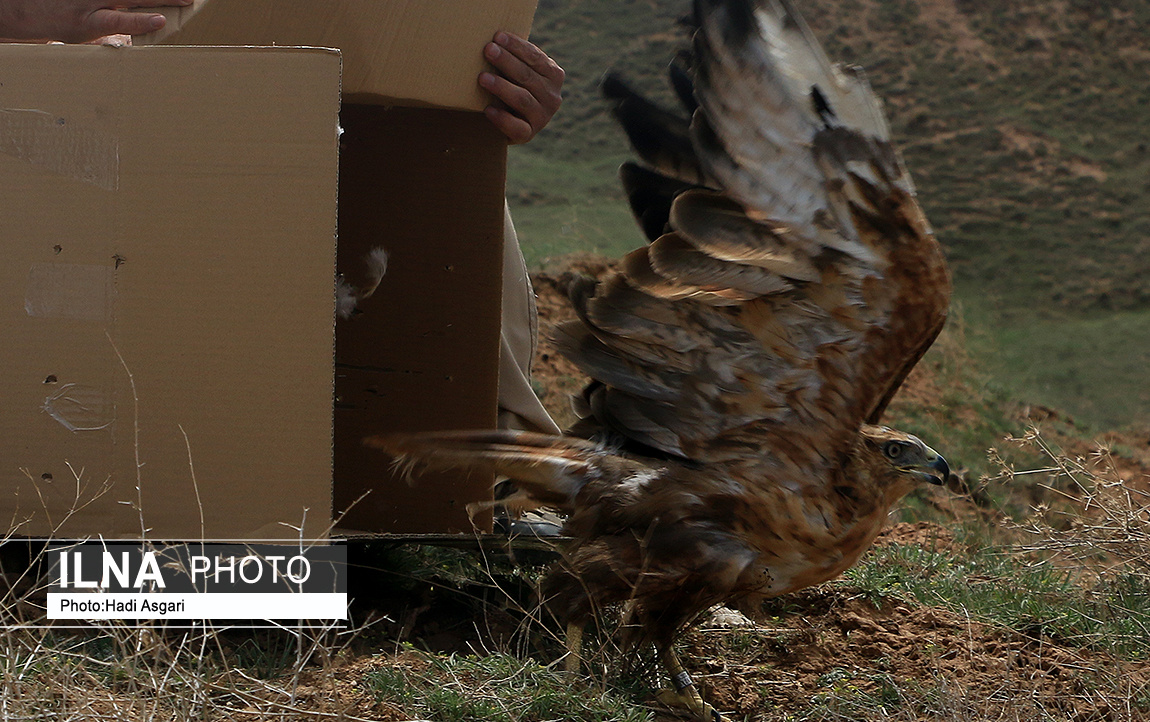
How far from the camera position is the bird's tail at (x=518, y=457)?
244 centimetres

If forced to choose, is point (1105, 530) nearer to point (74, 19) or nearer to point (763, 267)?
point (763, 267)

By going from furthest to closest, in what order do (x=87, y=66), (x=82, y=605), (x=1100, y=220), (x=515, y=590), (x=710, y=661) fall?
(x=1100, y=220), (x=515, y=590), (x=710, y=661), (x=82, y=605), (x=87, y=66)

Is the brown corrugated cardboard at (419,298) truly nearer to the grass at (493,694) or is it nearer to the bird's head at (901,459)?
the grass at (493,694)

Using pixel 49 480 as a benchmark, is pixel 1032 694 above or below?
below

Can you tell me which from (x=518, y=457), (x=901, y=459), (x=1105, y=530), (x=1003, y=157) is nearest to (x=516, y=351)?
(x=518, y=457)

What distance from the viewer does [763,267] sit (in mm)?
2215

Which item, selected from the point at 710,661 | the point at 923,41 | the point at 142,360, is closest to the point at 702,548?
the point at 710,661

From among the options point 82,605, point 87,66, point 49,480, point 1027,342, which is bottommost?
point 1027,342

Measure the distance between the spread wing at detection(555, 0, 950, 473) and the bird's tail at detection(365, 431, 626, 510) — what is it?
144mm

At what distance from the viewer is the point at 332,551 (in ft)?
7.40

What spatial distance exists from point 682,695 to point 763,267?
1.00m

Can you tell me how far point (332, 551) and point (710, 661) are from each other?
102 centimetres

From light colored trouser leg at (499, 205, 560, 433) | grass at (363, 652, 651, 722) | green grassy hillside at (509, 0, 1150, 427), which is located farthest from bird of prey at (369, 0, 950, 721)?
green grassy hillside at (509, 0, 1150, 427)

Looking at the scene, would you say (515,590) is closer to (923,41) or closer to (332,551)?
(332,551)
